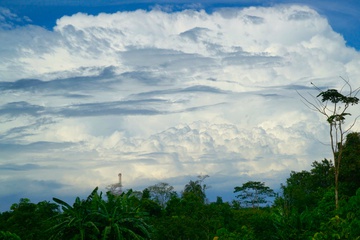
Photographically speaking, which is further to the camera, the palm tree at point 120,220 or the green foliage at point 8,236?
the palm tree at point 120,220

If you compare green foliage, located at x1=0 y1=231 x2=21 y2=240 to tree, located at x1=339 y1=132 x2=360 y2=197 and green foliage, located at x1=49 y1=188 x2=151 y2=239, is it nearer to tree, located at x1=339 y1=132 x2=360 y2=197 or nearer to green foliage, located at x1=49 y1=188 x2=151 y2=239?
green foliage, located at x1=49 y1=188 x2=151 y2=239

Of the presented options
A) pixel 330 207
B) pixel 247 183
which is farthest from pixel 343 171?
pixel 247 183

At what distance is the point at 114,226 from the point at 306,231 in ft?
42.6

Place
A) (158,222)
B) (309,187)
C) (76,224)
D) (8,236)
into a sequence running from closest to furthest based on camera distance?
(8,236) → (76,224) → (158,222) → (309,187)

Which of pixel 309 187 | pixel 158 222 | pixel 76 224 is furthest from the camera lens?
pixel 309 187

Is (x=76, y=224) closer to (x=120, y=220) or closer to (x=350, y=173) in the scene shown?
(x=120, y=220)

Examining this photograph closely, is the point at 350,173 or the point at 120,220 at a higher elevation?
the point at 350,173

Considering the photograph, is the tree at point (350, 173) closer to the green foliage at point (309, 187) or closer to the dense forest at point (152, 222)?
the dense forest at point (152, 222)

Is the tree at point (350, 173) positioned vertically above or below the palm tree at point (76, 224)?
above

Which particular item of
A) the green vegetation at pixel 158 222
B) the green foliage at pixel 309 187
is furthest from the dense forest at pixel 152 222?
the green foliage at pixel 309 187

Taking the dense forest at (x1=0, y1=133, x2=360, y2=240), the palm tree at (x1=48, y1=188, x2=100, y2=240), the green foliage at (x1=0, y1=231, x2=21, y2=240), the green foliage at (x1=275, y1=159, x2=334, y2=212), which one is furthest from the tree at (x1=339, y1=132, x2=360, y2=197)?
the green foliage at (x1=0, y1=231, x2=21, y2=240)

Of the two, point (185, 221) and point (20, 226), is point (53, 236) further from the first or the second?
point (185, 221)

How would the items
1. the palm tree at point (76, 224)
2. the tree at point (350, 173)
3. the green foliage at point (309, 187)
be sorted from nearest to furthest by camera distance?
the palm tree at point (76, 224) → the tree at point (350, 173) → the green foliage at point (309, 187)

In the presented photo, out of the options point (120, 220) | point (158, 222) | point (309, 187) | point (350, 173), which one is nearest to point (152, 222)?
point (158, 222)
